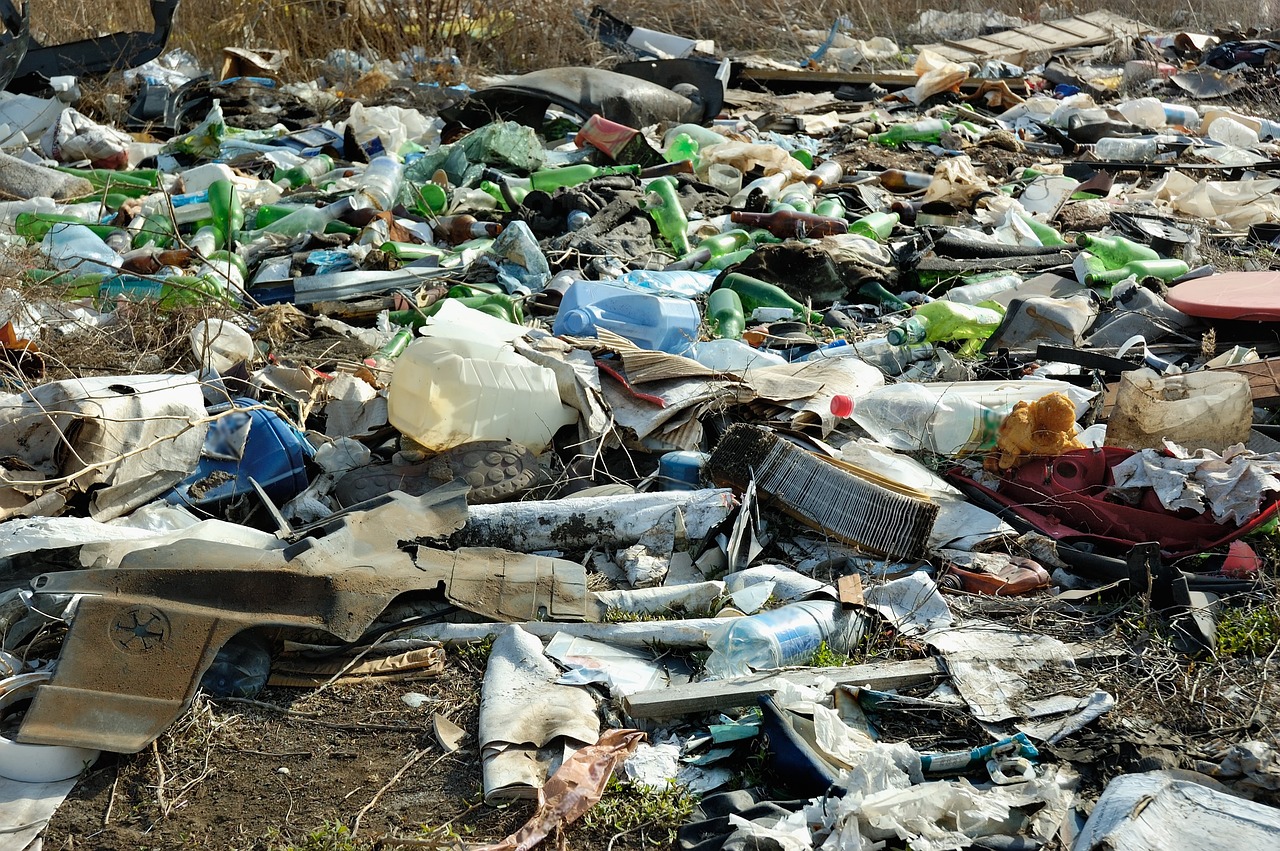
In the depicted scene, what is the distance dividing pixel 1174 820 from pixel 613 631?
1355mm

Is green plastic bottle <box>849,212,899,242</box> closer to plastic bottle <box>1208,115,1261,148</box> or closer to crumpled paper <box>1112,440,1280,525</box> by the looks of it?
crumpled paper <box>1112,440,1280,525</box>

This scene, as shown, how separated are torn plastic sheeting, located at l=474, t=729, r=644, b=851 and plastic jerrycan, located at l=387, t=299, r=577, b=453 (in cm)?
142

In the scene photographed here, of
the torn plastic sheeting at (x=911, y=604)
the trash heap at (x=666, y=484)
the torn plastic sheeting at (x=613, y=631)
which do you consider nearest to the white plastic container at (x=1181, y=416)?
the trash heap at (x=666, y=484)

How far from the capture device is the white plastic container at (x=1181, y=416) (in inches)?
139

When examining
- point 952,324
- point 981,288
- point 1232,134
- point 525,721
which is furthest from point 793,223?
point 1232,134

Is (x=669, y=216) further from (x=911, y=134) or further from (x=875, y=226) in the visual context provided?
(x=911, y=134)

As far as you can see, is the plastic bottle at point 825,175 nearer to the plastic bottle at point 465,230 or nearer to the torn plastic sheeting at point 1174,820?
the plastic bottle at point 465,230

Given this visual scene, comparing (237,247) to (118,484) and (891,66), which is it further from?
(891,66)

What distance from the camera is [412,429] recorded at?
353 cm

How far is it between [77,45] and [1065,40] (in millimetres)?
10461

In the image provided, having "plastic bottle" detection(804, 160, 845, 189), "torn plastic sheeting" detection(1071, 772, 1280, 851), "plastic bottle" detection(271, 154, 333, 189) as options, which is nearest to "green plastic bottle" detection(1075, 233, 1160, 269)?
"plastic bottle" detection(804, 160, 845, 189)

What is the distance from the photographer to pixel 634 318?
4285 mm

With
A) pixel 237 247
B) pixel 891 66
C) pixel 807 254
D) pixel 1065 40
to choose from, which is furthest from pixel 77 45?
pixel 1065 40

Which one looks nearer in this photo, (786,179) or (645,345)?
(645,345)
